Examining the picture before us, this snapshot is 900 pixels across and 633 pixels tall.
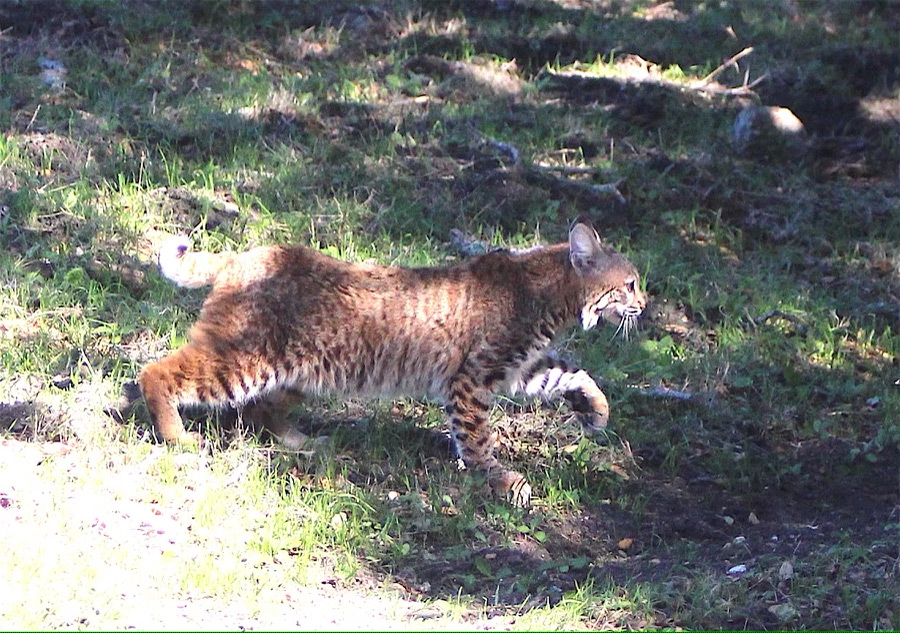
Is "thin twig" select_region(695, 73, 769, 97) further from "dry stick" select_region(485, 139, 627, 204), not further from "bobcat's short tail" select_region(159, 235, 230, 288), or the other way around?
"bobcat's short tail" select_region(159, 235, 230, 288)

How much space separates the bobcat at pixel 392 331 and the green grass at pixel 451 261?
0.28 metres

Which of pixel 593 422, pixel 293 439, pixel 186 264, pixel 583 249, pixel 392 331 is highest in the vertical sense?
pixel 186 264

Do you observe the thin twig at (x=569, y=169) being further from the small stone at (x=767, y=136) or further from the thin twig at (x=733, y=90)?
the thin twig at (x=733, y=90)

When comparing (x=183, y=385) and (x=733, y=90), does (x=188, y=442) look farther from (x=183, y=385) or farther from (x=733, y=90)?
(x=733, y=90)

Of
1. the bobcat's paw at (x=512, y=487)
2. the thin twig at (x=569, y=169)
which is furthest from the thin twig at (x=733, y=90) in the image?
the bobcat's paw at (x=512, y=487)

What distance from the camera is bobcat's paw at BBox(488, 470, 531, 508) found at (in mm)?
6418

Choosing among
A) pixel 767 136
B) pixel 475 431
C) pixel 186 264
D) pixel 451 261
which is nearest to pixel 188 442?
pixel 186 264

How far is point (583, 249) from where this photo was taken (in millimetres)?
6852

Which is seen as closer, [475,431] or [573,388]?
[475,431]

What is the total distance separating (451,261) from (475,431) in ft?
7.15

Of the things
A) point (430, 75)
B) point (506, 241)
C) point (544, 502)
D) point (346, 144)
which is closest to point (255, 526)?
point (544, 502)

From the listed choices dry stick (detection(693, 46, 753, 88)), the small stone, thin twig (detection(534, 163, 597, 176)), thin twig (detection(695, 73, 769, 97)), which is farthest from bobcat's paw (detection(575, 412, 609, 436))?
dry stick (detection(693, 46, 753, 88))

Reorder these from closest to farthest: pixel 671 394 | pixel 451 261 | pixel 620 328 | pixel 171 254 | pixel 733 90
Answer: pixel 171 254 < pixel 671 394 < pixel 620 328 < pixel 451 261 < pixel 733 90

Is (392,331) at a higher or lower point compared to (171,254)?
lower
